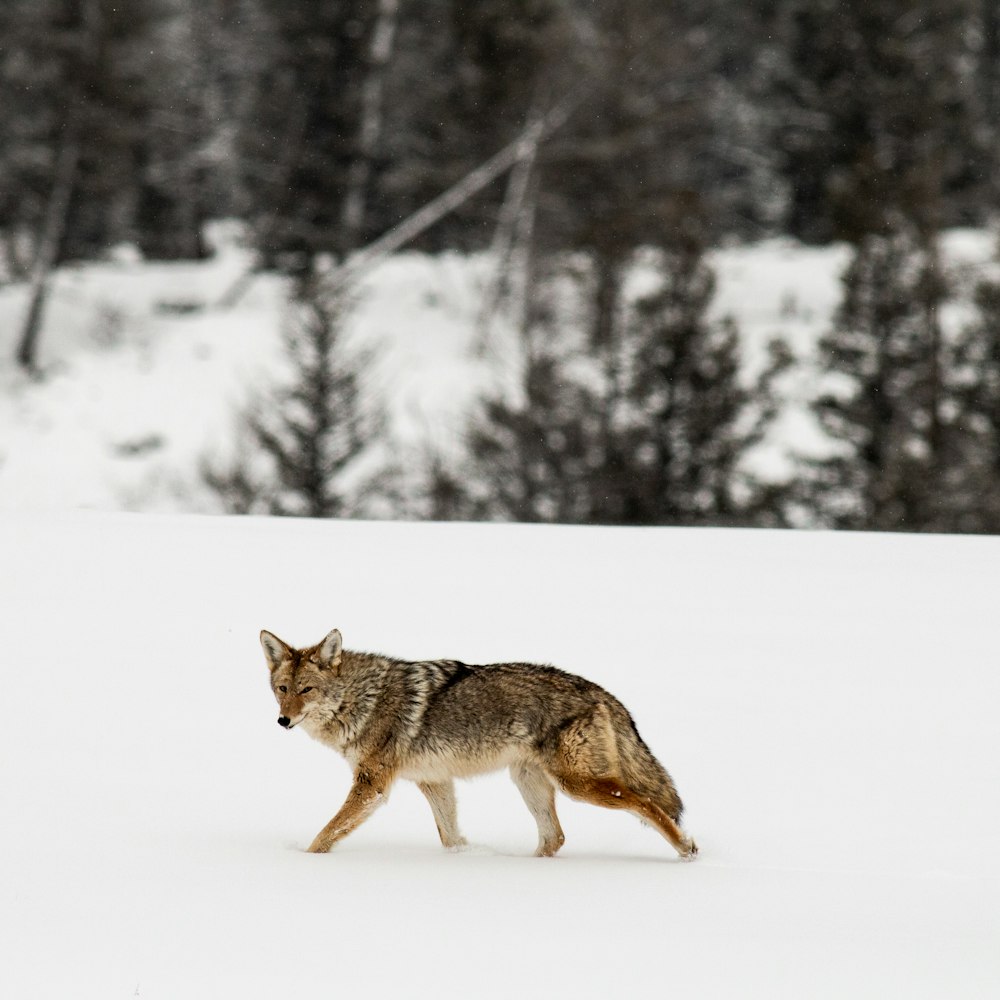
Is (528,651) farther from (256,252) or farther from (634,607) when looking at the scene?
(256,252)

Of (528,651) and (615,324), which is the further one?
(615,324)

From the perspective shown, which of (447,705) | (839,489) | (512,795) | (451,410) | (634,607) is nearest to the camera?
(447,705)

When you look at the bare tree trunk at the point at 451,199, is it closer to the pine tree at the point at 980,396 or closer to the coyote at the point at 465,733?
the pine tree at the point at 980,396

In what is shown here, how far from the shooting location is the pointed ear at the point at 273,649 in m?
5.77

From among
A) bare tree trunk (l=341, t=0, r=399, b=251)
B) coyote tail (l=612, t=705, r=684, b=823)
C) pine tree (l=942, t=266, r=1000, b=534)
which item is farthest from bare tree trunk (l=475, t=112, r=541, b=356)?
coyote tail (l=612, t=705, r=684, b=823)

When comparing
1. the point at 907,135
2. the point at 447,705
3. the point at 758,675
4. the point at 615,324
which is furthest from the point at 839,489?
the point at 447,705

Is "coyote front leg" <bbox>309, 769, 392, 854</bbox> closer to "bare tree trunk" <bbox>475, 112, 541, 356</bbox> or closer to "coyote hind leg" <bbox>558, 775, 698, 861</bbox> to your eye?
"coyote hind leg" <bbox>558, 775, 698, 861</bbox>

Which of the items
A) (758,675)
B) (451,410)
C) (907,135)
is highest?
(907,135)

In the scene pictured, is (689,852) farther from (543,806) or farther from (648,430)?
(648,430)

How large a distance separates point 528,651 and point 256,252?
30.1 metres

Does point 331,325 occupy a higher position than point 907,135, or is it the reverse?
point 907,135

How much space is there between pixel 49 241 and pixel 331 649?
1188 inches

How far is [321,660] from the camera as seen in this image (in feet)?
19.2

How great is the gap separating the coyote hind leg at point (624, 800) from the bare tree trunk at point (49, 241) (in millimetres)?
30386
